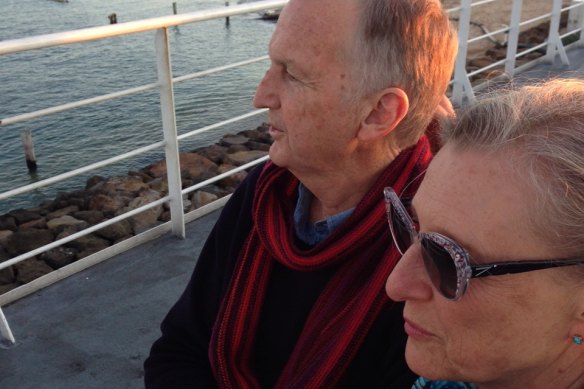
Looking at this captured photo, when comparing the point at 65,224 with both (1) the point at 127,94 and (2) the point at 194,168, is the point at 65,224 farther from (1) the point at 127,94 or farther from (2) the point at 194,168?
(1) the point at 127,94

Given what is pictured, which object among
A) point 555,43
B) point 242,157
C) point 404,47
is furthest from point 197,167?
point 404,47

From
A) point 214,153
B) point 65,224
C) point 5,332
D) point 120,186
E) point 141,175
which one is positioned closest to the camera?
point 5,332

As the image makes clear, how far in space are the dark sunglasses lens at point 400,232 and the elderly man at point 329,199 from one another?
257 mm

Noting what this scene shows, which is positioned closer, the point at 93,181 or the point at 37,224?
the point at 37,224

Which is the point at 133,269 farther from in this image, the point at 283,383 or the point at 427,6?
the point at 427,6

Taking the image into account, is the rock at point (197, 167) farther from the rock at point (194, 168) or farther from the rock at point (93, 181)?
the rock at point (93, 181)

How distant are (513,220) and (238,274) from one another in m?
0.83

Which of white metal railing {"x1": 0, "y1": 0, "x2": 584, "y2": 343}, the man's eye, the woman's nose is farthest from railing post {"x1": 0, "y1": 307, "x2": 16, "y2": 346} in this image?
the woman's nose

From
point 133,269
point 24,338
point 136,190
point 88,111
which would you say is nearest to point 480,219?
point 24,338

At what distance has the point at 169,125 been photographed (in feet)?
10.3

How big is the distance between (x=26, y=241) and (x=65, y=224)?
47 cm

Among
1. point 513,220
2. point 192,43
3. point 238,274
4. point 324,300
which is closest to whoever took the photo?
point 513,220

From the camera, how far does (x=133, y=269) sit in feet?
9.98

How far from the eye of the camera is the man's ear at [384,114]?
1.38 m
